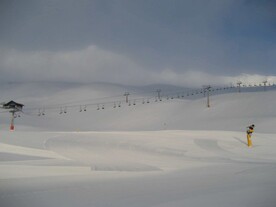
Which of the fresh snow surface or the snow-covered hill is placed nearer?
the fresh snow surface

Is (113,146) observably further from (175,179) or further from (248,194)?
(248,194)

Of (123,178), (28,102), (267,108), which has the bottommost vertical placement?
(123,178)

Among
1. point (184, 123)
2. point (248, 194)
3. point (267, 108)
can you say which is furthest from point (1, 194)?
point (267, 108)

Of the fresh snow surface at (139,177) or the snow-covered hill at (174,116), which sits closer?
the fresh snow surface at (139,177)

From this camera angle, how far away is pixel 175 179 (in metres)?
6.53

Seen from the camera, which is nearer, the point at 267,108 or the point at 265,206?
the point at 265,206

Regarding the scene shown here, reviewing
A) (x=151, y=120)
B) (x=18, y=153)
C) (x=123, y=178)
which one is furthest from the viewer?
(x=151, y=120)

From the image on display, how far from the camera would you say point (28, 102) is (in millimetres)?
92938

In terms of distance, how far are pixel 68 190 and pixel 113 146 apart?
8635 mm

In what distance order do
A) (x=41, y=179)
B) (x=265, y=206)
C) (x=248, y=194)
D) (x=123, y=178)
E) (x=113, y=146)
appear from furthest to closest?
(x=113, y=146) < (x=123, y=178) < (x=41, y=179) < (x=248, y=194) < (x=265, y=206)

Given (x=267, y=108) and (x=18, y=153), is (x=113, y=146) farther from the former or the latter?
(x=267, y=108)

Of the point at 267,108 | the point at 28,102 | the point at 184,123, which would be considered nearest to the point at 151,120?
the point at 184,123

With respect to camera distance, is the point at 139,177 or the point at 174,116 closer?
the point at 139,177

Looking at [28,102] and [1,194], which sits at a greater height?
[28,102]
